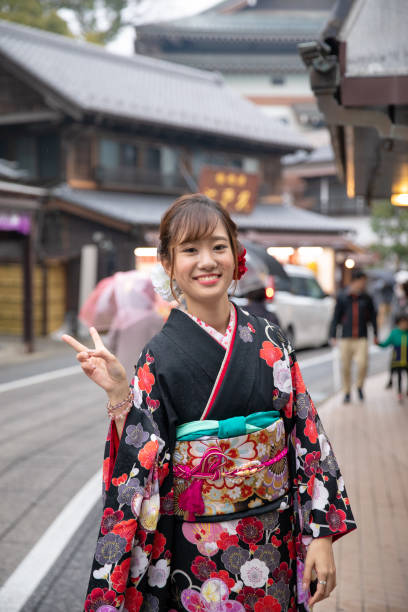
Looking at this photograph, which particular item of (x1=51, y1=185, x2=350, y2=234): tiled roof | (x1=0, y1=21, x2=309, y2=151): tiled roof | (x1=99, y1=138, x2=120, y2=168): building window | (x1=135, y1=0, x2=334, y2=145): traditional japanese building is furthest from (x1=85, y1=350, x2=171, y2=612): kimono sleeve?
(x1=135, y1=0, x2=334, y2=145): traditional japanese building

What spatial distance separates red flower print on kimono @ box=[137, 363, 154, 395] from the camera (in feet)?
7.10

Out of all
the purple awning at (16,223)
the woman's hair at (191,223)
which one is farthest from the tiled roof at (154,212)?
the woman's hair at (191,223)

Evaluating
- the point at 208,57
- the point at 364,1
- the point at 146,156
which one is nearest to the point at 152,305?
the point at 364,1

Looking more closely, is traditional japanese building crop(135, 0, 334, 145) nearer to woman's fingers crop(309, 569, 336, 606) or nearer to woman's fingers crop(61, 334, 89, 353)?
woman's fingers crop(61, 334, 89, 353)

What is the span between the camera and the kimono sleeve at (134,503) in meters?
2.05

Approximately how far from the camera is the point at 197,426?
2145 mm

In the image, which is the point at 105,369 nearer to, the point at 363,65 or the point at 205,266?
the point at 205,266

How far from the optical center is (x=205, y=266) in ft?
7.37

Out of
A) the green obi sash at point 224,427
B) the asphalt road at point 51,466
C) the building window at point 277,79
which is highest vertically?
the building window at point 277,79

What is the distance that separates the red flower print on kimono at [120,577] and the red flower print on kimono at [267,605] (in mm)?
454

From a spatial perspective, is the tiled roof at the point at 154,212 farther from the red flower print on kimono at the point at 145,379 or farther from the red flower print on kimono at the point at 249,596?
the red flower print on kimono at the point at 249,596

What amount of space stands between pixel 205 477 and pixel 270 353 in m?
0.47

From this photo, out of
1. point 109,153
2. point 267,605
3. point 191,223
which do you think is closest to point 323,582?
point 267,605

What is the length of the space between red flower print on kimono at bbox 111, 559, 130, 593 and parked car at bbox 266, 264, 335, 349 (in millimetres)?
12398
